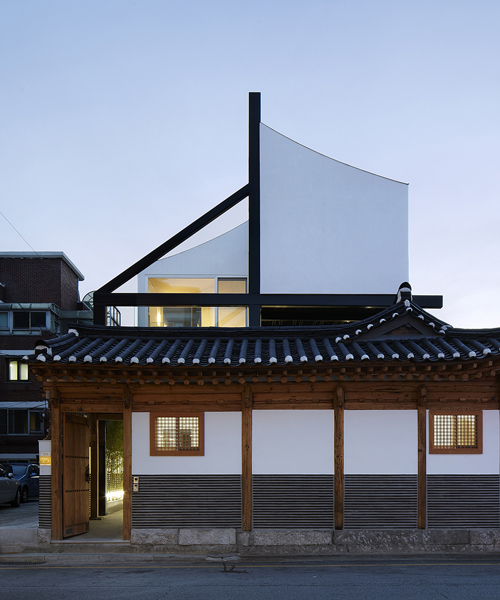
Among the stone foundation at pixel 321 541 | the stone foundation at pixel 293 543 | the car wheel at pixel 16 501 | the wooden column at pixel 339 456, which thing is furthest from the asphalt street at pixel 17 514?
the wooden column at pixel 339 456

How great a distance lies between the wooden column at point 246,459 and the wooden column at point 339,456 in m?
1.81

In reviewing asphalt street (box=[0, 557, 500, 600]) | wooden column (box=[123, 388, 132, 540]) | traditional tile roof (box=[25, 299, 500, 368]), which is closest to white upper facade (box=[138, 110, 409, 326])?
traditional tile roof (box=[25, 299, 500, 368])

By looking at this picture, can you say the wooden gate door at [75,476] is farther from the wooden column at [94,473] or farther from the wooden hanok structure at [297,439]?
the wooden column at [94,473]

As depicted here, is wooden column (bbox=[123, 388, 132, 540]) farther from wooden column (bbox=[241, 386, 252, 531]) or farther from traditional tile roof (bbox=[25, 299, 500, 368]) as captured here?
wooden column (bbox=[241, 386, 252, 531])

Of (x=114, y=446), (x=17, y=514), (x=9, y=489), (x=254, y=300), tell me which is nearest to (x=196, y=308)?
(x=254, y=300)

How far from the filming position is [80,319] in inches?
1496

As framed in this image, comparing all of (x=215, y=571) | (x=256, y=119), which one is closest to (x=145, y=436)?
(x=215, y=571)

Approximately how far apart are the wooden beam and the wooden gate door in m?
0.14

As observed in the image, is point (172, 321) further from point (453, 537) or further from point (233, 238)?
point (453, 537)

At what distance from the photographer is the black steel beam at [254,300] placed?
48.0 ft

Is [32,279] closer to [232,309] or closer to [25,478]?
[25,478]

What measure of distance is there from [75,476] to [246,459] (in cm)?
415

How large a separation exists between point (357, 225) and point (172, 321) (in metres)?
6.30

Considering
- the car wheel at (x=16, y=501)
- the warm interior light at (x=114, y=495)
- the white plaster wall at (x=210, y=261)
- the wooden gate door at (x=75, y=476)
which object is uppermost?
the white plaster wall at (x=210, y=261)
